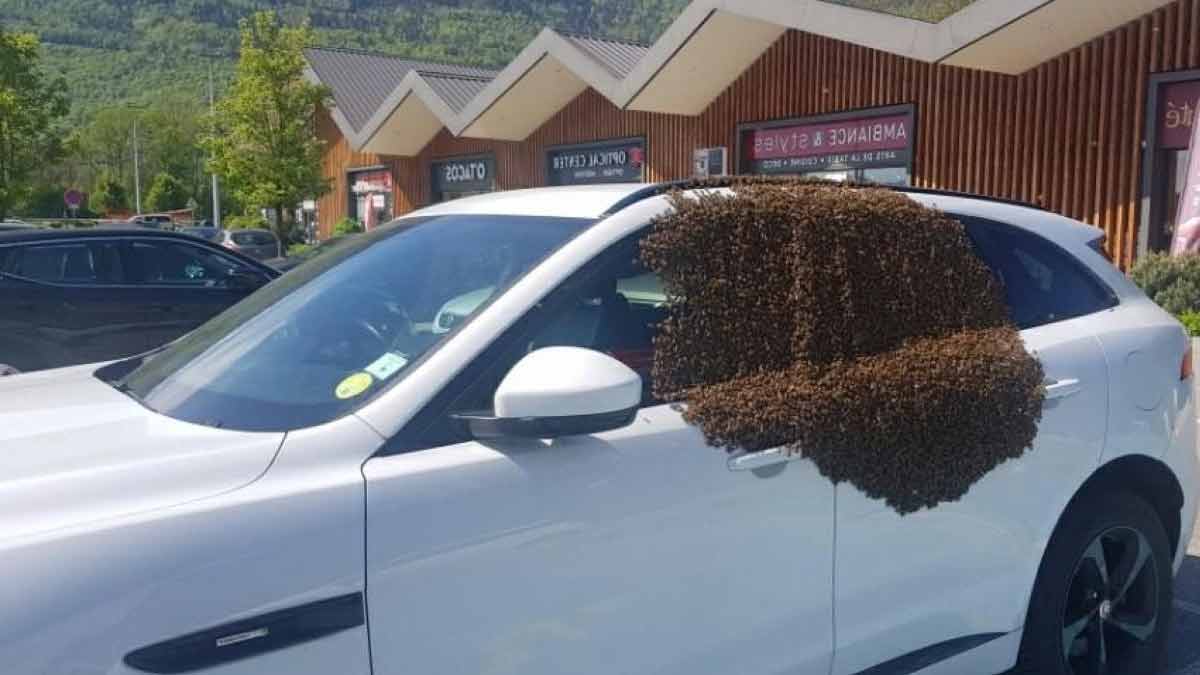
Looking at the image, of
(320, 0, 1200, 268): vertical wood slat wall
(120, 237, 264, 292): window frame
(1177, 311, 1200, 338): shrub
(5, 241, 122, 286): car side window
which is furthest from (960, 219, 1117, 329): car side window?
(320, 0, 1200, 268): vertical wood slat wall

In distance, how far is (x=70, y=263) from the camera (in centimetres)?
883

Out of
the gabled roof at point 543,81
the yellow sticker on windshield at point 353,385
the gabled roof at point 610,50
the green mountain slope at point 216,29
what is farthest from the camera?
the green mountain slope at point 216,29

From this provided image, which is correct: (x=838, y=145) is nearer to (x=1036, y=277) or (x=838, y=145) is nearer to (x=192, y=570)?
(x=1036, y=277)

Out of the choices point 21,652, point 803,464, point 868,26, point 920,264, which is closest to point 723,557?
point 803,464

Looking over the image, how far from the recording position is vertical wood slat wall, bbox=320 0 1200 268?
43.5 feet

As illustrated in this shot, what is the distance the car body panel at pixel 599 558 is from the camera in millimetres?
2105

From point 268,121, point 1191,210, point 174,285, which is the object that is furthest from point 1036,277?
point 268,121

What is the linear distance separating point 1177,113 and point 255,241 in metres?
21.6

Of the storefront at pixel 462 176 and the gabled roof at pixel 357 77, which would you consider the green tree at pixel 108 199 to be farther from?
the storefront at pixel 462 176

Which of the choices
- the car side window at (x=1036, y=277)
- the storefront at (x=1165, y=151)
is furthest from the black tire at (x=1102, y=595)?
the storefront at (x=1165, y=151)

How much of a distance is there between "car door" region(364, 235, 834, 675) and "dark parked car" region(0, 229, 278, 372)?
23.9 ft

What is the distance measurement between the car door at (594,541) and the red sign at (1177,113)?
39.8 ft

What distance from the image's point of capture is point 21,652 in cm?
173

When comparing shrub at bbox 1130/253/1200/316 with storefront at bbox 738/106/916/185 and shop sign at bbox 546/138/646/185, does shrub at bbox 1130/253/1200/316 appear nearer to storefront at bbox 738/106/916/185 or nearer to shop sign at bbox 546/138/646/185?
storefront at bbox 738/106/916/185
